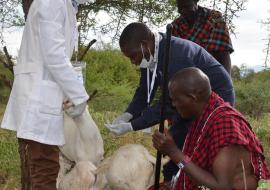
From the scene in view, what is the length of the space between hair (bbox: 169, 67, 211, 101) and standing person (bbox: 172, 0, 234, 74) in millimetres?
1471

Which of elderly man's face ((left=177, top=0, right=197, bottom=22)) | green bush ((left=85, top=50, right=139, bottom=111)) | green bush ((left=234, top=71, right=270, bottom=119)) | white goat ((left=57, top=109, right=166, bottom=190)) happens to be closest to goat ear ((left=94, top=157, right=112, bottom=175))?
white goat ((left=57, top=109, right=166, bottom=190))

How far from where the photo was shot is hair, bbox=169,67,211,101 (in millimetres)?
2625

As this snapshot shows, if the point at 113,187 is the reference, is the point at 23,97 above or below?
above

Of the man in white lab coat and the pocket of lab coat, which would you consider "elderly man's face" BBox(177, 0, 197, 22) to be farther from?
the pocket of lab coat

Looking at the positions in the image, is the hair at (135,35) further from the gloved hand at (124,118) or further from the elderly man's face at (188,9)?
the elderly man's face at (188,9)

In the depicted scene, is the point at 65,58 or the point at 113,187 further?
the point at 113,187

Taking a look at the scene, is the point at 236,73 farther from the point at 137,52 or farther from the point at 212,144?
the point at 212,144

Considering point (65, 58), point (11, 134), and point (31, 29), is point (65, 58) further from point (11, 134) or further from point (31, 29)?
point (11, 134)

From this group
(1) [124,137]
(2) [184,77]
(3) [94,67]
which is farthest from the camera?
(3) [94,67]

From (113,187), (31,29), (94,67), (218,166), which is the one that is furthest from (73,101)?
(94,67)

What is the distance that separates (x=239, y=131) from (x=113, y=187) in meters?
1.54

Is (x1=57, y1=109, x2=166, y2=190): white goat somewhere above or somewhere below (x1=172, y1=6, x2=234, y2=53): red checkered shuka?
Result: below

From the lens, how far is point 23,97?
10.8ft

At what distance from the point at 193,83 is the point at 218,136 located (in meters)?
0.28
